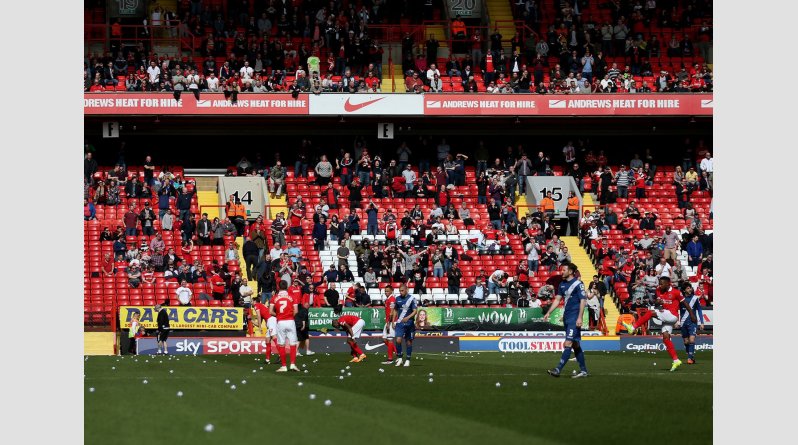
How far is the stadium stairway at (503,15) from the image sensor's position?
53.7 meters

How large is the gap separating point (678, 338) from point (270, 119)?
18.7 meters

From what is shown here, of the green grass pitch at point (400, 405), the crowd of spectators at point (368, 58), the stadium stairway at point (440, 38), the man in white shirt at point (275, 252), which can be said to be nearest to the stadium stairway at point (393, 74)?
the crowd of spectators at point (368, 58)

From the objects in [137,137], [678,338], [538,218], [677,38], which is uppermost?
[677,38]

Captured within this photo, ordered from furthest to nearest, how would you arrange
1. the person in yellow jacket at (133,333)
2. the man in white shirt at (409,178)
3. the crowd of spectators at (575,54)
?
the crowd of spectators at (575,54) < the man in white shirt at (409,178) < the person in yellow jacket at (133,333)

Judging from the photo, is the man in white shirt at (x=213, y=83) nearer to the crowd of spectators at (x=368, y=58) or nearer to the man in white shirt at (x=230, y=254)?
the crowd of spectators at (x=368, y=58)

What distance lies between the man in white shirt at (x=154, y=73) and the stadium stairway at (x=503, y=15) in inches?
576

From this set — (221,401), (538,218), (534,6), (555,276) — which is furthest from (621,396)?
(534,6)

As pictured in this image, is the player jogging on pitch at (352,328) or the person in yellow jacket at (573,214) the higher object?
the person in yellow jacket at (573,214)

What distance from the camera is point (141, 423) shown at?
1470 centimetres

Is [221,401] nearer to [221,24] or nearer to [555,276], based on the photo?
[555,276]

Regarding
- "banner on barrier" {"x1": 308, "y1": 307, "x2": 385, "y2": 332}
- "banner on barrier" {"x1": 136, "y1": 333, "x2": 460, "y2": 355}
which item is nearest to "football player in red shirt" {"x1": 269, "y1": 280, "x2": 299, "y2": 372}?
"banner on barrier" {"x1": 136, "y1": 333, "x2": 460, "y2": 355}

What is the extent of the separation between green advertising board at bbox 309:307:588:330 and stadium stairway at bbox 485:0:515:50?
1636 cm

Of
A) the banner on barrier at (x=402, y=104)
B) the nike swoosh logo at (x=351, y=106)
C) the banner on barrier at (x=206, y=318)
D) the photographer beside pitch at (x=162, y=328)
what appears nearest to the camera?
the photographer beside pitch at (x=162, y=328)

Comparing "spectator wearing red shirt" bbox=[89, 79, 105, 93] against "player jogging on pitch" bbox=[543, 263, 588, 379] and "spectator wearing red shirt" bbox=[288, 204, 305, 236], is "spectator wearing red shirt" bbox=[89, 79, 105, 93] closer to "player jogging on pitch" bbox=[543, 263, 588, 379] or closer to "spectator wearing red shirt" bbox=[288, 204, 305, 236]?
"spectator wearing red shirt" bbox=[288, 204, 305, 236]
